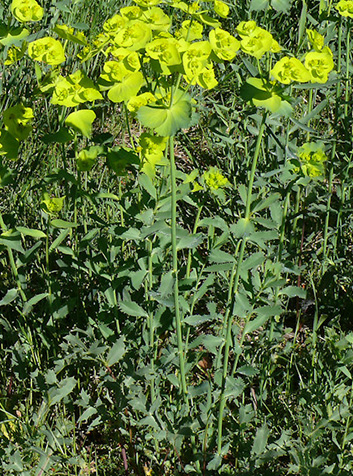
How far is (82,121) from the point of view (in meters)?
1.39

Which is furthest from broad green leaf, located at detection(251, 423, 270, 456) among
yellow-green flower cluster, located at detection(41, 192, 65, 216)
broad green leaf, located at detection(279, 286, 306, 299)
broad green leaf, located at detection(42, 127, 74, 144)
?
broad green leaf, located at detection(42, 127, 74, 144)

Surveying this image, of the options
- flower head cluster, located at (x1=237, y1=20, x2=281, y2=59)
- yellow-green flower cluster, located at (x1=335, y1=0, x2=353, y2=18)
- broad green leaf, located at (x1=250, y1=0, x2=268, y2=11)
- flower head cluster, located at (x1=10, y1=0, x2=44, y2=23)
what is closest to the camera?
flower head cluster, located at (x1=237, y1=20, x2=281, y2=59)

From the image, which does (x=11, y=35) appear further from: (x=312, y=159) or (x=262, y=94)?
(x=312, y=159)

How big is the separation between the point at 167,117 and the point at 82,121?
0.33 metres

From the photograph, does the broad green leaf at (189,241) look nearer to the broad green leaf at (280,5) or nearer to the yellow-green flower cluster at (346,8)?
the broad green leaf at (280,5)

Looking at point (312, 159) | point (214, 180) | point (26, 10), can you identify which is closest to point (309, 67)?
point (312, 159)

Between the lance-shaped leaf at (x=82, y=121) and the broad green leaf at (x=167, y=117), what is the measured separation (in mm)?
285

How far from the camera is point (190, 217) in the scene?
2418 mm

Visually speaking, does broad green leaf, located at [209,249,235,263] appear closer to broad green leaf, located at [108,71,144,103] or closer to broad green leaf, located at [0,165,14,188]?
broad green leaf, located at [108,71,144,103]

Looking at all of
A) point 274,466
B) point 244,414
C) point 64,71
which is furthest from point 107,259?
point 64,71

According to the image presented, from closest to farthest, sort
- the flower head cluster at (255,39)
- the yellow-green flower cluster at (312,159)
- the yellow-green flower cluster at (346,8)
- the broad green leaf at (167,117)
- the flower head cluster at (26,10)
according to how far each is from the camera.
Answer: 1. the broad green leaf at (167,117)
2. the flower head cluster at (255,39)
3. the flower head cluster at (26,10)
4. the yellow-green flower cluster at (312,159)
5. the yellow-green flower cluster at (346,8)

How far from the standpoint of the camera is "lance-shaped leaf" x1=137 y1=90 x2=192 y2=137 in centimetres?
111

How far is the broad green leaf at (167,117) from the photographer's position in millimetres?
1112

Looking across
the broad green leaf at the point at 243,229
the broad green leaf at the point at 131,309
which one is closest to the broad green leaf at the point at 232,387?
the broad green leaf at the point at 131,309
